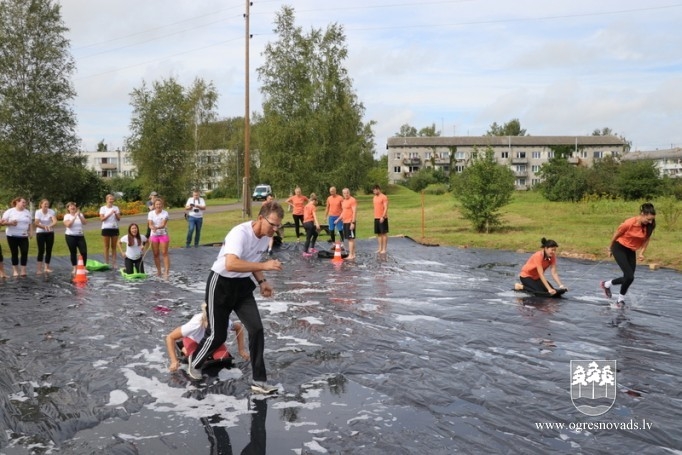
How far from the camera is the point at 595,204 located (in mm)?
36312

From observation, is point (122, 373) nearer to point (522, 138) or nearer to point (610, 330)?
point (610, 330)

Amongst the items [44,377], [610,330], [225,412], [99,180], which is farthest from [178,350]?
[99,180]

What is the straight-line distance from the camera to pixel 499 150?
368 ft

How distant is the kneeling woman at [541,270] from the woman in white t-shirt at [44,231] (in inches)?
433

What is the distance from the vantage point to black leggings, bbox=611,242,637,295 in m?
11.0

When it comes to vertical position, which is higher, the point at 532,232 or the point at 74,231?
the point at 74,231

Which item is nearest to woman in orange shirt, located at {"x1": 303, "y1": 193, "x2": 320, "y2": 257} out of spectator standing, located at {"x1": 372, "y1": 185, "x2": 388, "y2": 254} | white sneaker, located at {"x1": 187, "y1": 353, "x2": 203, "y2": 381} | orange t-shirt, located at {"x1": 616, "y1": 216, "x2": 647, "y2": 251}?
spectator standing, located at {"x1": 372, "y1": 185, "x2": 388, "y2": 254}

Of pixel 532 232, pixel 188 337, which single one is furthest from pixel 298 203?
pixel 188 337

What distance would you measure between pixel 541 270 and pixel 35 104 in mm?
32922

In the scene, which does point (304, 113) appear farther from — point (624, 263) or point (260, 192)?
point (624, 263)

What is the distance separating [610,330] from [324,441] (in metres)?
5.55

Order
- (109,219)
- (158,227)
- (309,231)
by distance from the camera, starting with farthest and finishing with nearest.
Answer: (309,231), (109,219), (158,227)

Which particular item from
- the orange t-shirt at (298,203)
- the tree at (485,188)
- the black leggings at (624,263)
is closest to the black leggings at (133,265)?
the orange t-shirt at (298,203)

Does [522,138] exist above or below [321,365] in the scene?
above
